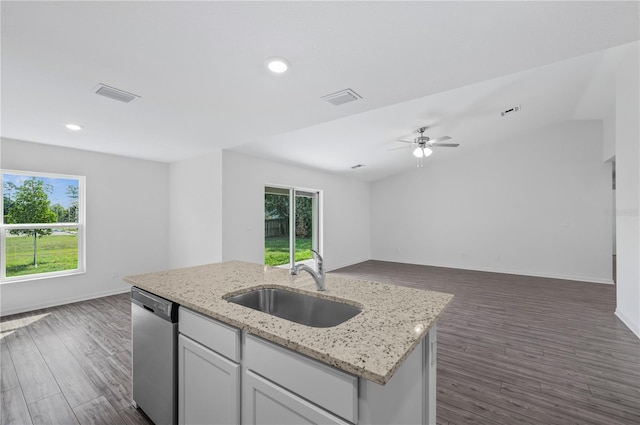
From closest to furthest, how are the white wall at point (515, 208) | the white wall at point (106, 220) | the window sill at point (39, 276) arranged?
the window sill at point (39, 276) < the white wall at point (106, 220) < the white wall at point (515, 208)

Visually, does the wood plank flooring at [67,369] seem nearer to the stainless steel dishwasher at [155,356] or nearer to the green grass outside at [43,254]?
the stainless steel dishwasher at [155,356]

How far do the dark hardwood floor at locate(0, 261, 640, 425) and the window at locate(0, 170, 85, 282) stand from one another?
2.11 ft

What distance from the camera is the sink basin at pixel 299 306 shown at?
1.56 m

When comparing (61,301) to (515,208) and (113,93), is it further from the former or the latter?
(515,208)

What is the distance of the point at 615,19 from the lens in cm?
157

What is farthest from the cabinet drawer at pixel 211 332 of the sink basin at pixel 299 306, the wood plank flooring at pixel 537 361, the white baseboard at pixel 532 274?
the white baseboard at pixel 532 274

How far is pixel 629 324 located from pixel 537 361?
182cm

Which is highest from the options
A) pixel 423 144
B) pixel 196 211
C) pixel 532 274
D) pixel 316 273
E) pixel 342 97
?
pixel 423 144

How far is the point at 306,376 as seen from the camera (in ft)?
3.30

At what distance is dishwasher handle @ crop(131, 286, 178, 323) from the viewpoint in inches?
63.5

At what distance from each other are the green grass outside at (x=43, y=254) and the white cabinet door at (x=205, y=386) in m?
4.05

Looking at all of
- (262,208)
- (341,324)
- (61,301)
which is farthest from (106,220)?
(341,324)

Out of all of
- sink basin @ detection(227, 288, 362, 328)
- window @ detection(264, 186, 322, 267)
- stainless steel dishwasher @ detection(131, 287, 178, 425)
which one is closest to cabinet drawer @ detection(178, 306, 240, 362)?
stainless steel dishwasher @ detection(131, 287, 178, 425)

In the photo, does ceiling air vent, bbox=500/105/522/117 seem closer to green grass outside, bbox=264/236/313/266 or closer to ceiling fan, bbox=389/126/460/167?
ceiling fan, bbox=389/126/460/167
